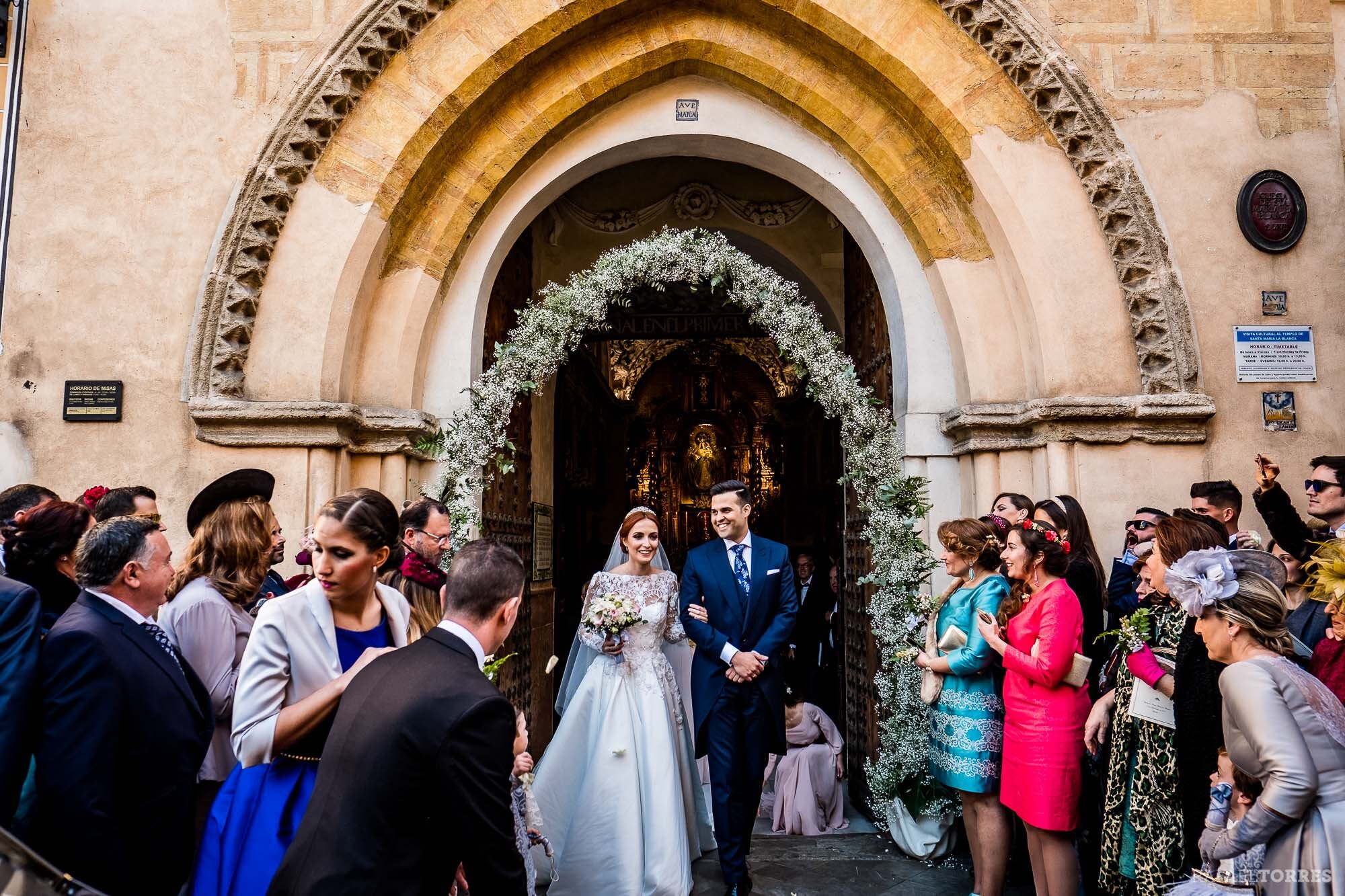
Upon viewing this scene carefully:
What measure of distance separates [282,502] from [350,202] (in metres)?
1.88

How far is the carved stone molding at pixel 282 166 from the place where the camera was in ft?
17.6

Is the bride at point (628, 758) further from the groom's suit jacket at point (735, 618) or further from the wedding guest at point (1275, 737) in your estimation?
the wedding guest at point (1275, 737)

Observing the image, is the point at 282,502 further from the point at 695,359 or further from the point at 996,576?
the point at 695,359

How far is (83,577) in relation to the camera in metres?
2.57

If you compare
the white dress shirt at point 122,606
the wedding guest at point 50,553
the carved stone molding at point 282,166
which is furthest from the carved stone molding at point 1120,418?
the wedding guest at point 50,553

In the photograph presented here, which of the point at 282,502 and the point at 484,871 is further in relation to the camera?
the point at 282,502

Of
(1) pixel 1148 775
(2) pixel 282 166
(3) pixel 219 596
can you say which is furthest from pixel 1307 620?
(2) pixel 282 166

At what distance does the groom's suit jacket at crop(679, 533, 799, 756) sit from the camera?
485cm

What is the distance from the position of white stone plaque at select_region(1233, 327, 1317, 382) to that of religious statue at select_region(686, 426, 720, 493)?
33.2 feet

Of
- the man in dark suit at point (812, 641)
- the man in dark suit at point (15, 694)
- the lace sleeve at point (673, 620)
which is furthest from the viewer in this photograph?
the man in dark suit at point (812, 641)

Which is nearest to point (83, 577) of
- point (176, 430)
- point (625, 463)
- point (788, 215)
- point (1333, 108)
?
point (176, 430)

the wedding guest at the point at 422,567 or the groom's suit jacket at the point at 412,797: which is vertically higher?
the wedding guest at the point at 422,567

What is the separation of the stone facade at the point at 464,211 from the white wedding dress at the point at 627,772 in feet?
5.96

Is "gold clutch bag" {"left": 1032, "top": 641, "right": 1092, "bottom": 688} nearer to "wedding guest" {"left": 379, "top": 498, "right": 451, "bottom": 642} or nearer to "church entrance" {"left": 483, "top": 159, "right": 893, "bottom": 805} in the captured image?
"church entrance" {"left": 483, "top": 159, "right": 893, "bottom": 805}
